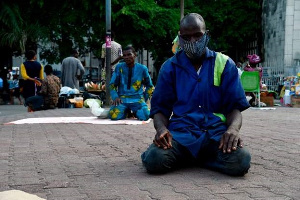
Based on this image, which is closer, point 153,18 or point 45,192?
point 45,192

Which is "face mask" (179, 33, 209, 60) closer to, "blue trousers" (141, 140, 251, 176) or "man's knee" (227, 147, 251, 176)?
"blue trousers" (141, 140, 251, 176)

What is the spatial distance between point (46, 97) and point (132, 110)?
4864mm

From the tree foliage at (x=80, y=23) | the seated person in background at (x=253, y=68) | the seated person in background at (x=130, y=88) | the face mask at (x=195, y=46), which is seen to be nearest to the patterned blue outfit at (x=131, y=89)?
the seated person in background at (x=130, y=88)

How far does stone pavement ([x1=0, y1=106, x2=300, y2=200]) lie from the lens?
3467mm

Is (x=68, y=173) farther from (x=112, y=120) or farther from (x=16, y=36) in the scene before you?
(x=16, y=36)

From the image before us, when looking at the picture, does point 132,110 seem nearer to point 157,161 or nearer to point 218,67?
point 218,67

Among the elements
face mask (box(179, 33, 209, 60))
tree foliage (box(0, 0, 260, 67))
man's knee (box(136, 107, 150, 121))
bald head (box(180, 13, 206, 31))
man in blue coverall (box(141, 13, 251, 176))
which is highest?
tree foliage (box(0, 0, 260, 67))

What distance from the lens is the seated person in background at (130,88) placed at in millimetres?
9469

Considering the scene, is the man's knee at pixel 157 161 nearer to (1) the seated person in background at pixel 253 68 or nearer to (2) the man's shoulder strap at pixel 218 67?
(2) the man's shoulder strap at pixel 218 67

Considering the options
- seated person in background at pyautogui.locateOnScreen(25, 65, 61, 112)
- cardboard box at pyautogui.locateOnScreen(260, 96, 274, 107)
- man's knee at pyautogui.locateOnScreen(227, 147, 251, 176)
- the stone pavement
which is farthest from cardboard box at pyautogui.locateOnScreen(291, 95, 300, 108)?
man's knee at pyautogui.locateOnScreen(227, 147, 251, 176)

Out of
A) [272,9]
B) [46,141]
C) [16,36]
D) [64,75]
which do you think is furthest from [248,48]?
[46,141]

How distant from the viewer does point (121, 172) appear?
14.1ft

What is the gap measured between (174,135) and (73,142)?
245cm

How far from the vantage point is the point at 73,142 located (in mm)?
6457
